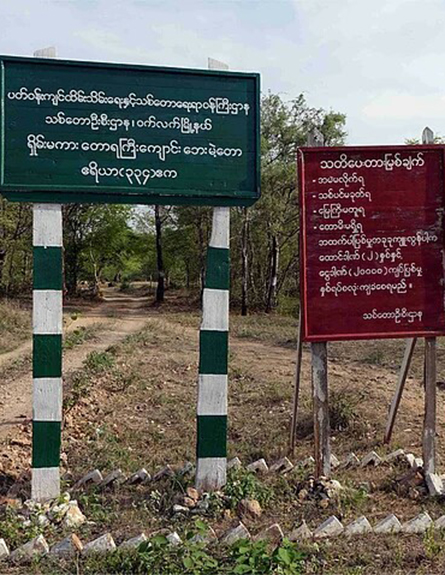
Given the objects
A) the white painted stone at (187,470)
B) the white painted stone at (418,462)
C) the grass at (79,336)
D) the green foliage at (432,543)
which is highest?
the grass at (79,336)

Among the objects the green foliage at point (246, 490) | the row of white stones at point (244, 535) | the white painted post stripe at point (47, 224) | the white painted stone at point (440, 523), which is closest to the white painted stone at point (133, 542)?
the row of white stones at point (244, 535)

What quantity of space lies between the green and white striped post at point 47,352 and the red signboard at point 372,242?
67.6 inches

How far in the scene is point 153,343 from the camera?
12297 mm

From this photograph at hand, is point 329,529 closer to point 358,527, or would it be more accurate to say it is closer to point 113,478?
point 358,527

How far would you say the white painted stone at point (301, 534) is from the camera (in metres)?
3.53

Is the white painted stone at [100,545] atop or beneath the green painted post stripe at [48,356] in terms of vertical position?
beneath

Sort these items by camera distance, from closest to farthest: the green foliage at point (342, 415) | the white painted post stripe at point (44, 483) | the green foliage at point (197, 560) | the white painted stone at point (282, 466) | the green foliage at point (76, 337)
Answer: the green foliage at point (197, 560) < the white painted post stripe at point (44, 483) < the white painted stone at point (282, 466) < the green foliage at point (342, 415) < the green foliage at point (76, 337)

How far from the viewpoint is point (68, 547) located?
340 cm

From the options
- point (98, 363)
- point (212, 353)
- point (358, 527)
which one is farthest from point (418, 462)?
point (98, 363)

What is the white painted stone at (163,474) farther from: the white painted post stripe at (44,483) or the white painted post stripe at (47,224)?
the white painted post stripe at (47,224)

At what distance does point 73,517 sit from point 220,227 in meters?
2.11

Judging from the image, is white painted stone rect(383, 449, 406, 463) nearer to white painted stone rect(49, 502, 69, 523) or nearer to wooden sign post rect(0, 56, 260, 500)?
wooden sign post rect(0, 56, 260, 500)

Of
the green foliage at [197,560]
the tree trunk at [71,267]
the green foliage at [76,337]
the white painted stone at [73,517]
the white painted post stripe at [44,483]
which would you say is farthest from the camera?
the tree trunk at [71,267]

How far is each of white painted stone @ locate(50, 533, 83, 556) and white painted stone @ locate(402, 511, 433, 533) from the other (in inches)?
75.1
